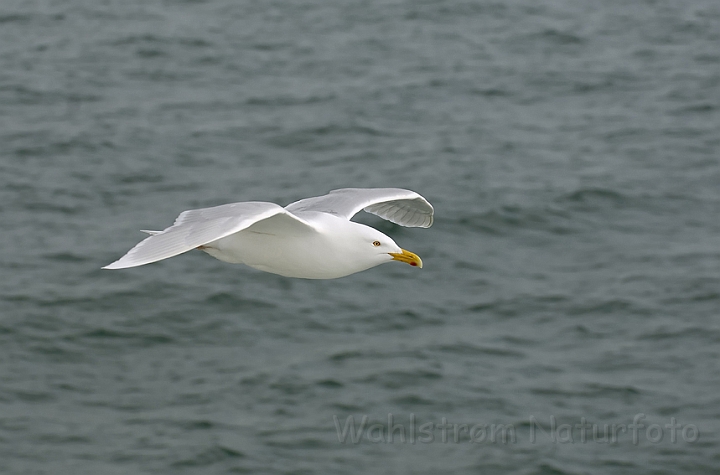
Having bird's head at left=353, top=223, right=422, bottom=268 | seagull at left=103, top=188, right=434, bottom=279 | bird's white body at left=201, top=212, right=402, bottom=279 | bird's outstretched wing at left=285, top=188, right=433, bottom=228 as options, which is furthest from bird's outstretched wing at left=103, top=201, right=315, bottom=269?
bird's outstretched wing at left=285, top=188, right=433, bottom=228

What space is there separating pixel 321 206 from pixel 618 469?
6.41 m

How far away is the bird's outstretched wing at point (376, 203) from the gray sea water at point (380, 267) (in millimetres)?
4529

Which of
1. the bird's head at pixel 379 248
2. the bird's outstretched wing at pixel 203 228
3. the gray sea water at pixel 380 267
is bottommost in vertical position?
the gray sea water at pixel 380 267

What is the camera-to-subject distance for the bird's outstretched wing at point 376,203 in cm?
1041

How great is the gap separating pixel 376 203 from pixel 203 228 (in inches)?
118

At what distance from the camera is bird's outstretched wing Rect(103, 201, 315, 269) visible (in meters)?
7.94

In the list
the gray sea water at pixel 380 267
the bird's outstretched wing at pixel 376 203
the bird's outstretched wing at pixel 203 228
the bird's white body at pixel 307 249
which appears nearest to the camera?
the bird's outstretched wing at pixel 203 228

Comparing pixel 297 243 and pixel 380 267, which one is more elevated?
pixel 297 243

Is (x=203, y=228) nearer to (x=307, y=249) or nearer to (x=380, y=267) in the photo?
(x=307, y=249)

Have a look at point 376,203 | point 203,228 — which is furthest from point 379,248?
point 376,203

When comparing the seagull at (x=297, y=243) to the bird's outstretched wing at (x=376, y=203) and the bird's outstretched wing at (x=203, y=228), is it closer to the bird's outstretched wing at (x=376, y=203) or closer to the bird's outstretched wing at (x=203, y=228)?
the bird's outstretched wing at (x=203, y=228)

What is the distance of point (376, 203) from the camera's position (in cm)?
1108

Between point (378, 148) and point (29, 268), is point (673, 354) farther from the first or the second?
point (29, 268)

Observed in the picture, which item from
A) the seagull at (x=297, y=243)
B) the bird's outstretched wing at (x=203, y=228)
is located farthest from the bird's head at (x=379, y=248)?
the bird's outstretched wing at (x=203, y=228)
